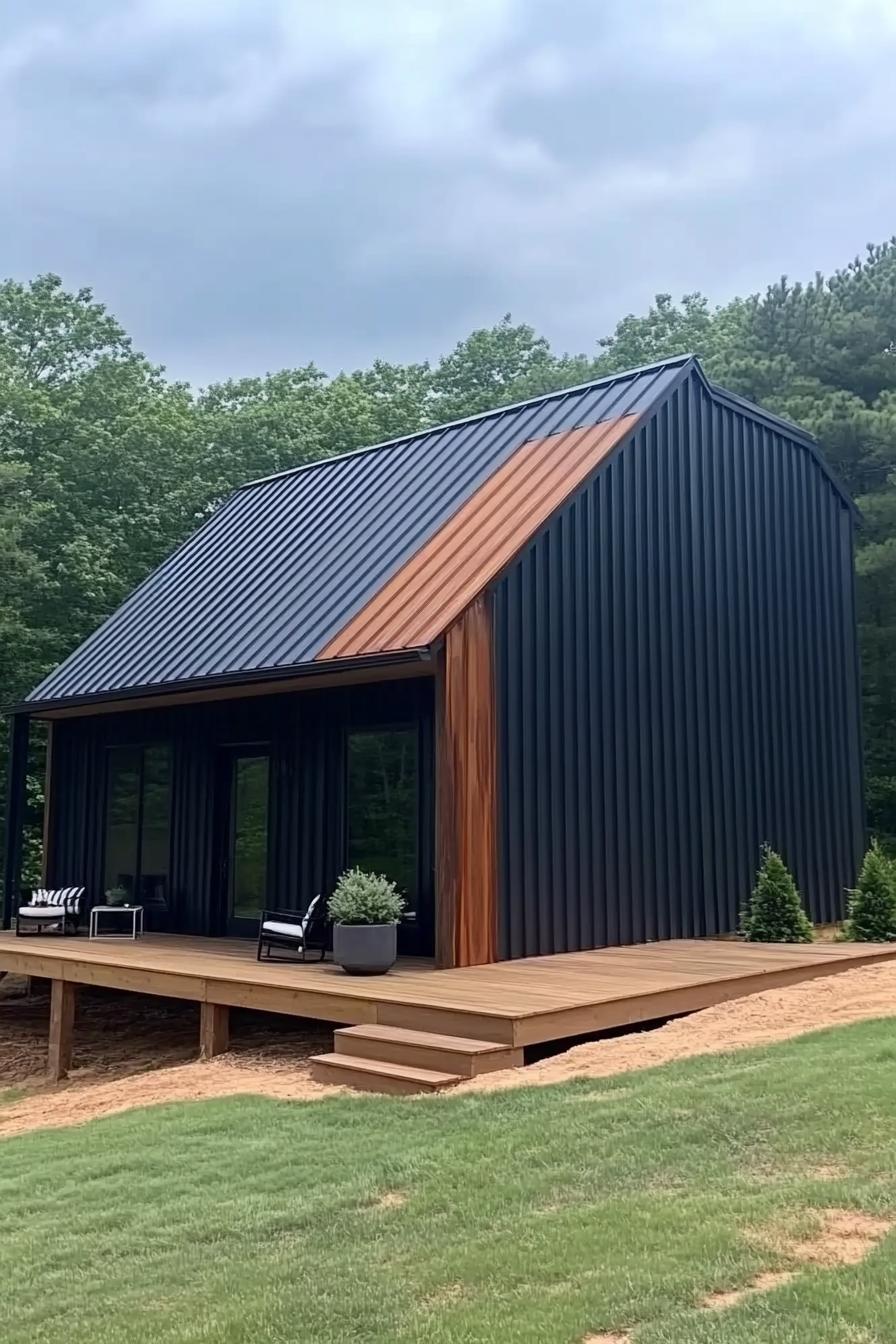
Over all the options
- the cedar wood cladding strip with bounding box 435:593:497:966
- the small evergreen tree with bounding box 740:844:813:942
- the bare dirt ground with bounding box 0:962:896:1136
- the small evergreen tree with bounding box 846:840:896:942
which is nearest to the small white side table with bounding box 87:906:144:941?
the bare dirt ground with bounding box 0:962:896:1136

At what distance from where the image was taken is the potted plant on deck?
8.49m

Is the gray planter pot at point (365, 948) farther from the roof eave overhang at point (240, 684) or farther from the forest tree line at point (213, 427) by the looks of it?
the forest tree line at point (213, 427)

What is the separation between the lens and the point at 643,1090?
17.9 ft

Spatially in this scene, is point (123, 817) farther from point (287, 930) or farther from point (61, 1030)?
point (287, 930)

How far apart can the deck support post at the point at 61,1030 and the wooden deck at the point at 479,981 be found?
0.14 feet

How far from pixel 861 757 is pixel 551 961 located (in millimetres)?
6388

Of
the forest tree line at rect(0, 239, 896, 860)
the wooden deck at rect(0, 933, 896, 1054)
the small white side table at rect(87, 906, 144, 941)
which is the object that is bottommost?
the wooden deck at rect(0, 933, 896, 1054)

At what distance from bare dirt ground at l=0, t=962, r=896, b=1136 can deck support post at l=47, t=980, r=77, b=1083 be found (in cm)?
12

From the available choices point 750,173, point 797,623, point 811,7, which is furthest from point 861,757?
point 750,173

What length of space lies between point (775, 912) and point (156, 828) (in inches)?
253

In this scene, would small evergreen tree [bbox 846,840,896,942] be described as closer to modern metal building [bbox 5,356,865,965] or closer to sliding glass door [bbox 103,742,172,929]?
modern metal building [bbox 5,356,865,965]

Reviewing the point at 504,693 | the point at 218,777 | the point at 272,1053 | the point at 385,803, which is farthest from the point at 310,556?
the point at 272,1053

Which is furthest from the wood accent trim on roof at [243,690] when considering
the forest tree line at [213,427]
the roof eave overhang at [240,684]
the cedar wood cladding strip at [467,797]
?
the forest tree line at [213,427]

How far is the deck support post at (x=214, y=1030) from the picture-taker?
27.4 ft
